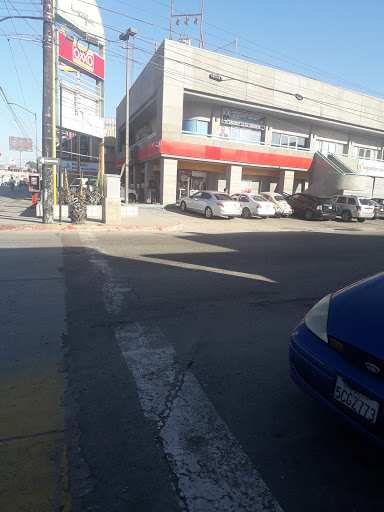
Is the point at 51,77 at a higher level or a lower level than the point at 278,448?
higher

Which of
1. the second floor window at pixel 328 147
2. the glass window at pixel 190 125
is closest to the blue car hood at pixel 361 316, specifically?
the glass window at pixel 190 125

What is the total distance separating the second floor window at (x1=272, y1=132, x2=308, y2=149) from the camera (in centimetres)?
3266

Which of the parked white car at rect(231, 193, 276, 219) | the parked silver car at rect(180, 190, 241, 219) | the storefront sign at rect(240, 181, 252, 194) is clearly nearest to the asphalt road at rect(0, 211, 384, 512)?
the parked silver car at rect(180, 190, 241, 219)

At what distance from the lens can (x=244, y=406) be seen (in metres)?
3.00

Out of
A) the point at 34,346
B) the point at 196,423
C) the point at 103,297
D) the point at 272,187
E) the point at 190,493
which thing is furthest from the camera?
the point at 272,187

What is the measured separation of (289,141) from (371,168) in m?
7.91

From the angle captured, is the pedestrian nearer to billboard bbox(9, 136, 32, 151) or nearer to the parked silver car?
the parked silver car

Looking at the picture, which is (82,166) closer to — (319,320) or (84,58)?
(84,58)

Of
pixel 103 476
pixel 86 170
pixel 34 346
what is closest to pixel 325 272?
pixel 34 346

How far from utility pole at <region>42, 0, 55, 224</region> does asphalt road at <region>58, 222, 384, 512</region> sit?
28.3 ft

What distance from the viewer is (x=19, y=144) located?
4262 inches

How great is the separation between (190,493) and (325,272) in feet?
22.3

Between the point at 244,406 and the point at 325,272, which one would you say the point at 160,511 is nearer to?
the point at 244,406

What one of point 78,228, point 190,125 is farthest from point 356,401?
point 190,125
